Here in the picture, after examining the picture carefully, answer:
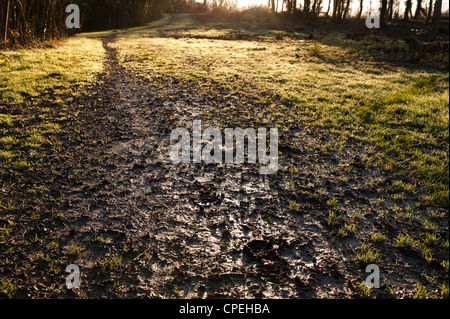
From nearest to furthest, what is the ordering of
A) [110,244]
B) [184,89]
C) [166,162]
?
[110,244] < [166,162] < [184,89]

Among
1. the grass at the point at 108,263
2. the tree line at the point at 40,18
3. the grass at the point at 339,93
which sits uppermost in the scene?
the tree line at the point at 40,18

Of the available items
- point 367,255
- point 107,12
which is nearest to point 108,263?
point 367,255

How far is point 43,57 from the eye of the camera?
11781 millimetres

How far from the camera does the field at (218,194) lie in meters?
2.99

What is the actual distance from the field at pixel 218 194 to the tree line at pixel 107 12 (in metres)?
4.68

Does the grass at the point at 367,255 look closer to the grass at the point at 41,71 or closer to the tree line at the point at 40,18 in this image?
the grass at the point at 41,71

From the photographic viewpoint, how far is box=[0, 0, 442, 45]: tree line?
12.5 metres

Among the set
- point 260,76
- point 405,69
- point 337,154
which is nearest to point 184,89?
point 260,76

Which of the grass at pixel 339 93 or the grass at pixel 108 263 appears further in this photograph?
the grass at pixel 339 93

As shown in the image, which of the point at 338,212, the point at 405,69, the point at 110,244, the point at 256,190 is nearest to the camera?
the point at 110,244

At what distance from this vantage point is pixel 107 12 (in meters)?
27.8

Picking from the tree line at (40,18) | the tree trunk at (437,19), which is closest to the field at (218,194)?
the tree line at (40,18)

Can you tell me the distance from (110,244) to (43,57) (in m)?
12.2
